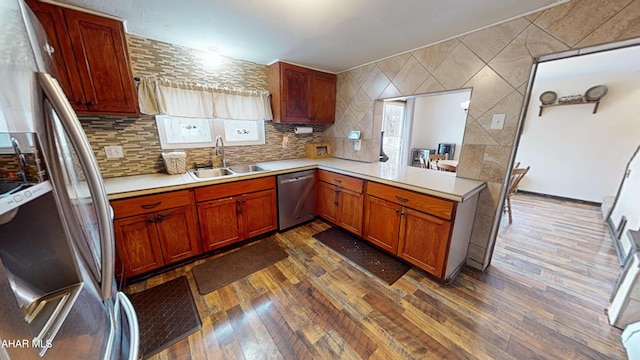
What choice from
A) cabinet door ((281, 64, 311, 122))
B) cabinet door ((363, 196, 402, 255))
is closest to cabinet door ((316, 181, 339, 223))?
cabinet door ((363, 196, 402, 255))

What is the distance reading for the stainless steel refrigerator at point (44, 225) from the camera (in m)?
0.47

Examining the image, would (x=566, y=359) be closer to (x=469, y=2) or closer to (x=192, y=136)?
(x=469, y=2)

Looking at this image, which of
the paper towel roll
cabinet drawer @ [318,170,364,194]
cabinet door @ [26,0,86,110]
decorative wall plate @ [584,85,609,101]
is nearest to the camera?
cabinet door @ [26,0,86,110]

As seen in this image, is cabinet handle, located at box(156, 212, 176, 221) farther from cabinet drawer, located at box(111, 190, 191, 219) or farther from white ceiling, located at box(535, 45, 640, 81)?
white ceiling, located at box(535, 45, 640, 81)

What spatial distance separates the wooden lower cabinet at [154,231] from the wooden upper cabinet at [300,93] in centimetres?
156

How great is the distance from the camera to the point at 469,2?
147 cm

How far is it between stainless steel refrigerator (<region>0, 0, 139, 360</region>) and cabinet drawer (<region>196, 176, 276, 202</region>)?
127 centimetres

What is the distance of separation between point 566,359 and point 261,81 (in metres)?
3.62

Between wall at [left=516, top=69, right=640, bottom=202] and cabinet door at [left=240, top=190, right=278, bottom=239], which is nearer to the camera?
cabinet door at [left=240, top=190, right=278, bottom=239]

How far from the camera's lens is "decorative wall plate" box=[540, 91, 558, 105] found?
3.95 metres

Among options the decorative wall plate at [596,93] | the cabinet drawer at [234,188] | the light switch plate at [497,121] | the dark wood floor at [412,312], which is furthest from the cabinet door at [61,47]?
the decorative wall plate at [596,93]

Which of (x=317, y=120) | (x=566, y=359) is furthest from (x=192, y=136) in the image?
(x=566, y=359)

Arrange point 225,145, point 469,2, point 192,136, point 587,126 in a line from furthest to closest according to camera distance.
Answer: point 587,126
point 225,145
point 192,136
point 469,2

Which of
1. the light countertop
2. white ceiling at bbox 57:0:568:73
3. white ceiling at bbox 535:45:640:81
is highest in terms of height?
white ceiling at bbox 535:45:640:81
